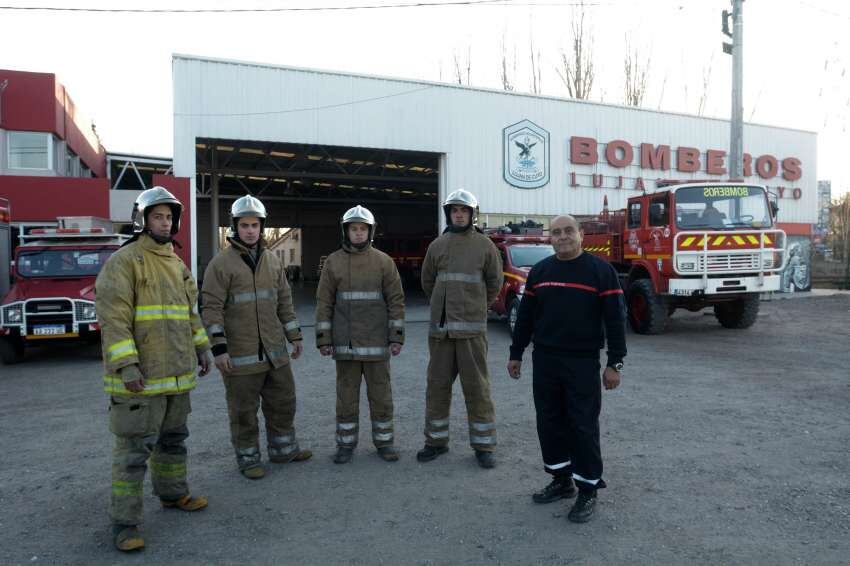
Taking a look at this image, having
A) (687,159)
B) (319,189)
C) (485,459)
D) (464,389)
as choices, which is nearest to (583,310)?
(464,389)

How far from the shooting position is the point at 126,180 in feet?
98.0

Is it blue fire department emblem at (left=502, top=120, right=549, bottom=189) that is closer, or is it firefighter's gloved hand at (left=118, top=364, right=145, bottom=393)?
firefighter's gloved hand at (left=118, top=364, right=145, bottom=393)

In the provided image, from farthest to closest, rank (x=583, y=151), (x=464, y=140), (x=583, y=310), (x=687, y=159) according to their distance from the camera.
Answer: (x=687, y=159) → (x=583, y=151) → (x=464, y=140) → (x=583, y=310)

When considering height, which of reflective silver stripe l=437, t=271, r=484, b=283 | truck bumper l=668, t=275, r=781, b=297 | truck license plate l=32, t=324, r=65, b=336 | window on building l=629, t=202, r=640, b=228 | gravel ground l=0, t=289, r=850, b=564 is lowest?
gravel ground l=0, t=289, r=850, b=564

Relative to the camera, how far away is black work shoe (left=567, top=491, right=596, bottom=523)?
3846 millimetres

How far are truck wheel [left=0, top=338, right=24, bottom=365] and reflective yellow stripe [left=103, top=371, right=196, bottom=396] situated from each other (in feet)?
25.2

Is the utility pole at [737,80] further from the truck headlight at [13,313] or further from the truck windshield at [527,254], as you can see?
the truck headlight at [13,313]

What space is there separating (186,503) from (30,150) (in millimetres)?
19991

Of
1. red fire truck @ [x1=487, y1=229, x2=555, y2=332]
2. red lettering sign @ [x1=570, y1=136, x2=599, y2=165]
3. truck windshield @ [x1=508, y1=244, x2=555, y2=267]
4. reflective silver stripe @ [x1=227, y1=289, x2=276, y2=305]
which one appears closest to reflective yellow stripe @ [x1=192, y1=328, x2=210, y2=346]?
reflective silver stripe @ [x1=227, y1=289, x2=276, y2=305]

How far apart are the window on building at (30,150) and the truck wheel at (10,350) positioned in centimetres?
1245

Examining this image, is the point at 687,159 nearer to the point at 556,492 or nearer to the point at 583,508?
the point at 556,492

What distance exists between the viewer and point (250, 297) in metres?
4.69

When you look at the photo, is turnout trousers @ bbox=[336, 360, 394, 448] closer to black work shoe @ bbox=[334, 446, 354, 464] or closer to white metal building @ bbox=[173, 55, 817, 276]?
black work shoe @ bbox=[334, 446, 354, 464]

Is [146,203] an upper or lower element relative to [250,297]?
upper
